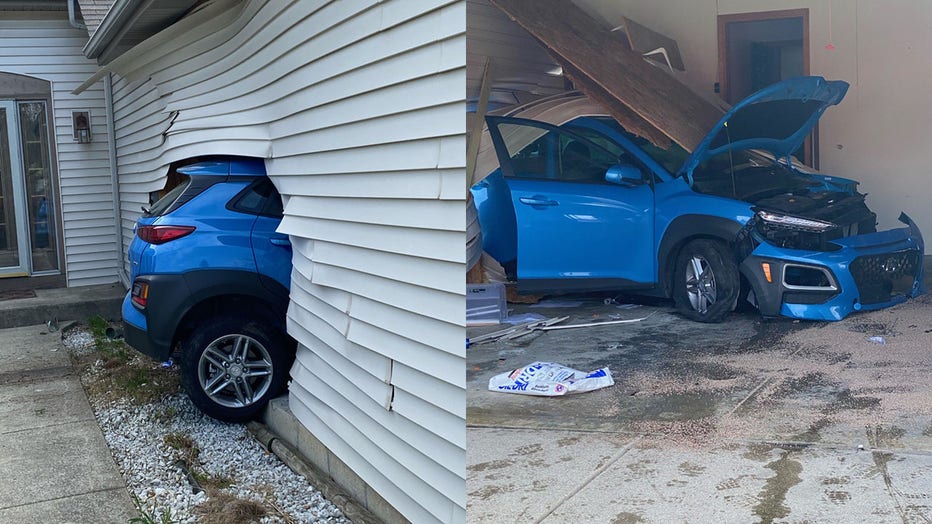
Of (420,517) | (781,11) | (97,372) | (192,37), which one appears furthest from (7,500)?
(781,11)

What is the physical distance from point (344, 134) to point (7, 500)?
2248 mm

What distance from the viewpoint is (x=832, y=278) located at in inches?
182

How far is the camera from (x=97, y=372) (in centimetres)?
635

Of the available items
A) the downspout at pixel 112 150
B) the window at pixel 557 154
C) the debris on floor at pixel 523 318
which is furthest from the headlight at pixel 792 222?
the downspout at pixel 112 150

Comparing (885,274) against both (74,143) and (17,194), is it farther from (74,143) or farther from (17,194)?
(17,194)

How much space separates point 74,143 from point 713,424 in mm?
7971

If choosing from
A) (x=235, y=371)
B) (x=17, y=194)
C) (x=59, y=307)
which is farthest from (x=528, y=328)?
(x=17, y=194)

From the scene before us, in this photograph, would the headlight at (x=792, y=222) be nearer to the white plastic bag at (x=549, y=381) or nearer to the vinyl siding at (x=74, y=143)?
the white plastic bag at (x=549, y=381)

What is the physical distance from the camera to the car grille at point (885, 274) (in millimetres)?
4723

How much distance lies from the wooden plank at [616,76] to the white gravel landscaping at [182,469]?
2.63 m

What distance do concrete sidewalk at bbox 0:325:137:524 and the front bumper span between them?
3.30 metres

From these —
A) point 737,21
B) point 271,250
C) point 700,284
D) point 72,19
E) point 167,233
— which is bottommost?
point 700,284

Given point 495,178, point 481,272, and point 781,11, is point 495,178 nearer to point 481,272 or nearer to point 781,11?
point 481,272

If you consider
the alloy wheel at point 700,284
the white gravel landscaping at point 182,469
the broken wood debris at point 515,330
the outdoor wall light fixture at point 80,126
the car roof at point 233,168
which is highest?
the outdoor wall light fixture at point 80,126
